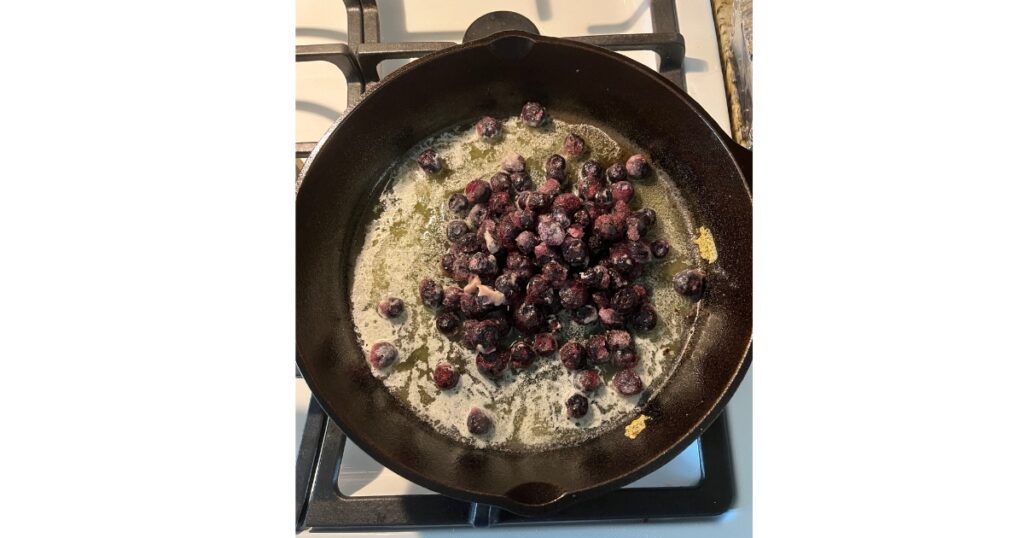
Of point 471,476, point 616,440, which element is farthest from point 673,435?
point 471,476

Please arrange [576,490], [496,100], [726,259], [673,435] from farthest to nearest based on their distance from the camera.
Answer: [496,100]
[726,259]
[673,435]
[576,490]

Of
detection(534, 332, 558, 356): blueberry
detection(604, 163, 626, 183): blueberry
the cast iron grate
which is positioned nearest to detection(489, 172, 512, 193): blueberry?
detection(604, 163, 626, 183): blueberry

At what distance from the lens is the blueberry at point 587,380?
Result: 1175 millimetres

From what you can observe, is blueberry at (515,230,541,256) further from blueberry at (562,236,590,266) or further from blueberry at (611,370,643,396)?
blueberry at (611,370,643,396)

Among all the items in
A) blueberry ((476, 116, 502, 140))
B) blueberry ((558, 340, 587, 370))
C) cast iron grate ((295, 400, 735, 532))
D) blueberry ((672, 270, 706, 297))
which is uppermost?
blueberry ((476, 116, 502, 140))

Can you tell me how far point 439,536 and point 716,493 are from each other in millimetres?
503

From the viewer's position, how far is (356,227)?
133cm

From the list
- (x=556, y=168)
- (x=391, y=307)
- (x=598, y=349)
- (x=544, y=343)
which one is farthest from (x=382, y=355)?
(x=556, y=168)

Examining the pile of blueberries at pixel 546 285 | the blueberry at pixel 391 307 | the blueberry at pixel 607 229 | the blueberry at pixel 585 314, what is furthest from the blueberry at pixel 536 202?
the blueberry at pixel 391 307

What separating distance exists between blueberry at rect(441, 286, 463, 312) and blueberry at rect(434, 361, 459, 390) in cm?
11

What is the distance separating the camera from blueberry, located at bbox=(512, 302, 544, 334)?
1.17 m

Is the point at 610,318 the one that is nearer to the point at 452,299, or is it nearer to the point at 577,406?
the point at 577,406

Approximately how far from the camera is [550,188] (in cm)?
128

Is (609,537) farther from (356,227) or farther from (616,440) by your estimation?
(356,227)
